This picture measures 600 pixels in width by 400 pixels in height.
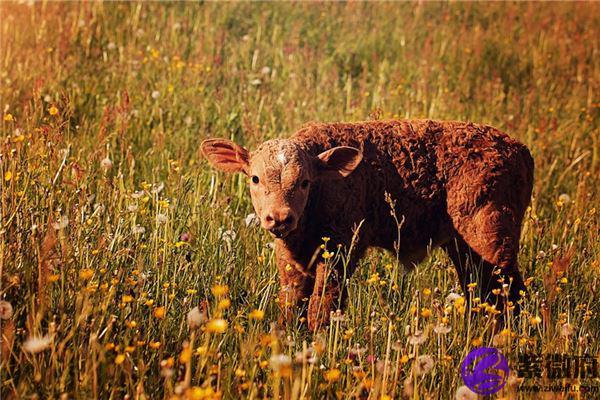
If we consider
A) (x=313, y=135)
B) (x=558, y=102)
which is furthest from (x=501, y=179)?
(x=558, y=102)

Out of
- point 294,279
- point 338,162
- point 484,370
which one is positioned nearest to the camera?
point 484,370

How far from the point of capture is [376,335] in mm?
4020

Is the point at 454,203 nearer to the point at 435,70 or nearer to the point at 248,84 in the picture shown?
the point at 248,84

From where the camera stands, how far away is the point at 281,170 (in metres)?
4.36

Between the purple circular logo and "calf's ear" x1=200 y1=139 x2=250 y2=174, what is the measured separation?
1.78m

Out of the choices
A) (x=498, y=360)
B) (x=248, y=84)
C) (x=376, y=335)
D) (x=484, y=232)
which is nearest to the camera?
(x=498, y=360)

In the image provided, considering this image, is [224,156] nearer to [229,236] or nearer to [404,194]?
[229,236]

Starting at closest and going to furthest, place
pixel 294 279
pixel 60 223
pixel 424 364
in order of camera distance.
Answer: pixel 424 364 < pixel 60 223 < pixel 294 279

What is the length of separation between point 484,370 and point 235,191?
124 inches

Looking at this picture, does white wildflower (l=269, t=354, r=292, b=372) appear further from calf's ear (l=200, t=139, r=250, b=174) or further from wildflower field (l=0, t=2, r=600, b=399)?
calf's ear (l=200, t=139, r=250, b=174)

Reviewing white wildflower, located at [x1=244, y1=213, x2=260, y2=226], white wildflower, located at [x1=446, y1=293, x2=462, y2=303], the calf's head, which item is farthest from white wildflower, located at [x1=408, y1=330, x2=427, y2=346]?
white wildflower, located at [x1=244, y1=213, x2=260, y2=226]

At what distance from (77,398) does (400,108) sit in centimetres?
537

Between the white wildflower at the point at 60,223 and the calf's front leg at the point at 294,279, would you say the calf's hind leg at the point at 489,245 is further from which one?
the white wildflower at the point at 60,223

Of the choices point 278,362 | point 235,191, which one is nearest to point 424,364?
point 278,362
